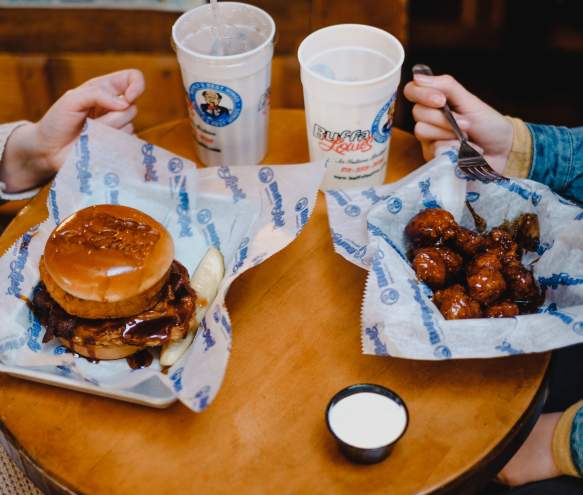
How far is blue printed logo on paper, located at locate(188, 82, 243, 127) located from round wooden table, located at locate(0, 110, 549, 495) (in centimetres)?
49

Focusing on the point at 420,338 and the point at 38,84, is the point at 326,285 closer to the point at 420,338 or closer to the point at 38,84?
the point at 420,338

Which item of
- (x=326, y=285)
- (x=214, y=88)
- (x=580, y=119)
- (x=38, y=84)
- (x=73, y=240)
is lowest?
(x=580, y=119)

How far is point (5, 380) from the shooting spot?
131 centimetres

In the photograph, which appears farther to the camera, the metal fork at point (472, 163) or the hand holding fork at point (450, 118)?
the hand holding fork at point (450, 118)

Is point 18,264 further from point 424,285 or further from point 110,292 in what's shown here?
point 424,285

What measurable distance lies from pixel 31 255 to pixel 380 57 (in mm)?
921

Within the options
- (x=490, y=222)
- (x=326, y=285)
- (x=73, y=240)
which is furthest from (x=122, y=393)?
(x=490, y=222)

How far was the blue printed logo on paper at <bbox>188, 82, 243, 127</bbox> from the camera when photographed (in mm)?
1602

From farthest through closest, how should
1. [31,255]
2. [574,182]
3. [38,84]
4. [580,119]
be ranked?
[580,119]
[38,84]
[574,182]
[31,255]

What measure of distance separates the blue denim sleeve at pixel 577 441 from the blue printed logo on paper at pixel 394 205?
1.90 ft

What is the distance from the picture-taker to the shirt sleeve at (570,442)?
1.44 meters

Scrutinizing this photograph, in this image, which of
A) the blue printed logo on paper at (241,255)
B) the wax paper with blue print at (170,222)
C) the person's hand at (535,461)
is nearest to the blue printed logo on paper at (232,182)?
the wax paper with blue print at (170,222)

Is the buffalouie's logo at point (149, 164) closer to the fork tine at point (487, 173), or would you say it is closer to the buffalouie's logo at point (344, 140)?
the buffalouie's logo at point (344, 140)

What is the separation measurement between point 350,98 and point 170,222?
19.9 inches
